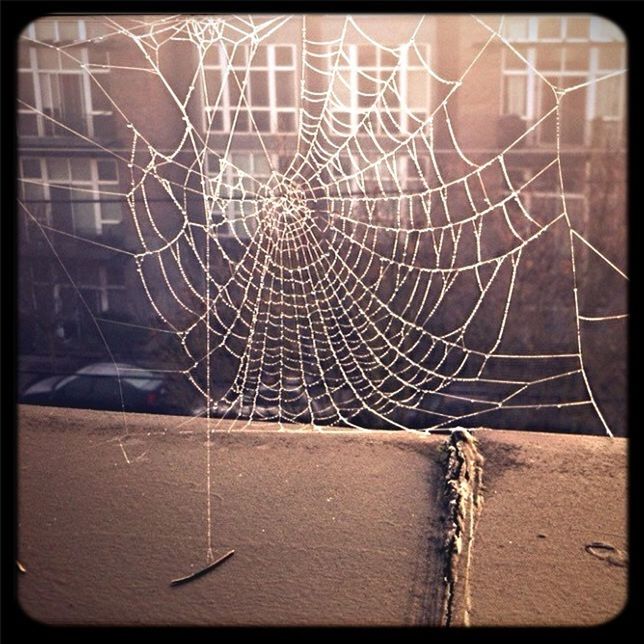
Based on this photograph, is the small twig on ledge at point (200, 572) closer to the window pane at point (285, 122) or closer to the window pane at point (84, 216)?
the window pane at point (285, 122)

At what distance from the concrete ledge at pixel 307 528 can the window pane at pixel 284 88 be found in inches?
328

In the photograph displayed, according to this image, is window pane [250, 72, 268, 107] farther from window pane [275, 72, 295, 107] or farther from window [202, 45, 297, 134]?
window pane [275, 72, 295, 107]

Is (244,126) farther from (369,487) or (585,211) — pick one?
(369,487)

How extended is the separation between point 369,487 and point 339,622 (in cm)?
46

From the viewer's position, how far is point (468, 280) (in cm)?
715

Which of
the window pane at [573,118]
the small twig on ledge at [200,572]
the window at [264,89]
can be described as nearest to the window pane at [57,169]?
the window at [264,89]

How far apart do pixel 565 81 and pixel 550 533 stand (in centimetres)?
825

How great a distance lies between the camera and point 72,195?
10.5 meters

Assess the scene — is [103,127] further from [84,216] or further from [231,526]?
[231,526]

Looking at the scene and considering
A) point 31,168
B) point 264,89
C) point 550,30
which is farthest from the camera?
point 31,168

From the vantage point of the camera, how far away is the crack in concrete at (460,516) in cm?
119

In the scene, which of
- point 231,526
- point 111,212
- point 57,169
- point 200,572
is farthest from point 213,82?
point 200,572

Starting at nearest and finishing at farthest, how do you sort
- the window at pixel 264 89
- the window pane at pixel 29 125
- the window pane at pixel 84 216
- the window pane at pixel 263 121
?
the window at pixel 264 89, the window pane at pixel 263 121, the window pane at pixel 29 125, the window pane at pixel 84 216

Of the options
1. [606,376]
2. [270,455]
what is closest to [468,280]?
[606,376]
